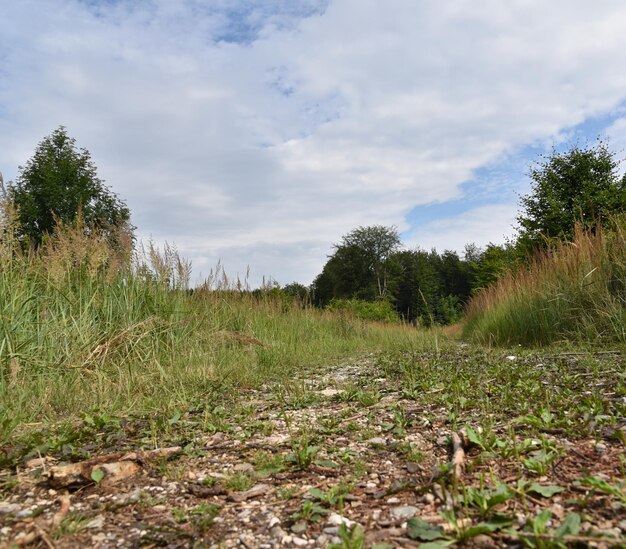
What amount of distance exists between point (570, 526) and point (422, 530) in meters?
0.37

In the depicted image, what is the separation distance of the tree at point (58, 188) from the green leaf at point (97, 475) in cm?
2719

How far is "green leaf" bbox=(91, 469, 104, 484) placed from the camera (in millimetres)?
1634

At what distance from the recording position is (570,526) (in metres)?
1.12

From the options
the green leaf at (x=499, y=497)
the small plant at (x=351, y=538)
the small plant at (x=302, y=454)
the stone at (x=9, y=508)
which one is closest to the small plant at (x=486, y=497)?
the green leaf at (x=499, y=497)

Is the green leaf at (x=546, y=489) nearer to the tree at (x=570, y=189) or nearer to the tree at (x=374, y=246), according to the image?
the tree at (x=570, y=189)

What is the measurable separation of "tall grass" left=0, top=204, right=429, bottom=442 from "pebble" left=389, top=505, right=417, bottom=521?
1.84 m

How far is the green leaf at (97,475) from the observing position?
163 centimetres

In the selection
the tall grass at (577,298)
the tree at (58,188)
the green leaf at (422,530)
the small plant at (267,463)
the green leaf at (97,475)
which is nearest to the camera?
the green leaf at (422,530)

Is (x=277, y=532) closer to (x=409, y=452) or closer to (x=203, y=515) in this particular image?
(x=203, y=515)

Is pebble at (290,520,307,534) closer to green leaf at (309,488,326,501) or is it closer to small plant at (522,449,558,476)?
green leaf at (309,488,326,501)

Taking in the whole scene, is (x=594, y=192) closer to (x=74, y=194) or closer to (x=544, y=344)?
(x=544, y=344)

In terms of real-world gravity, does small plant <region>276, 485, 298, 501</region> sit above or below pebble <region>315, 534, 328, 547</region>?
above

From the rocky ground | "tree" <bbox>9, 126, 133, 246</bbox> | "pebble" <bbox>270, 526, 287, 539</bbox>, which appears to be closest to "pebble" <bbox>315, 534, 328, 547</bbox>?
the rocky ground

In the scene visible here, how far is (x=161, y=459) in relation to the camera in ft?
6.23
